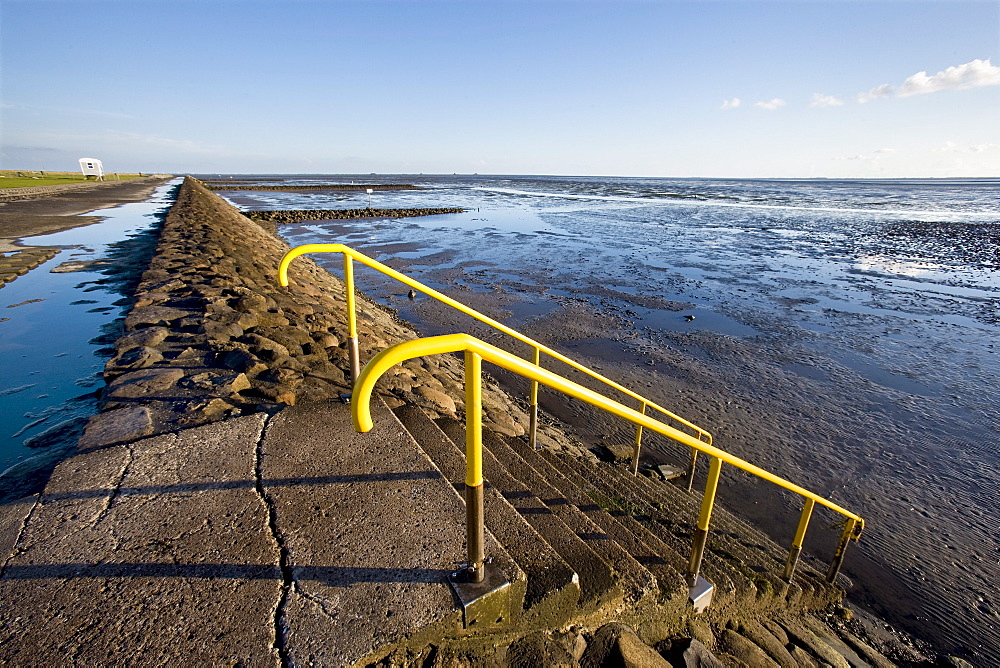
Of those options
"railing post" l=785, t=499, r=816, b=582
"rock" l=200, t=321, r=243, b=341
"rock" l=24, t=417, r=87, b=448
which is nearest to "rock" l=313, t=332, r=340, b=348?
"rock" l=200, t=321, r=243, b=341

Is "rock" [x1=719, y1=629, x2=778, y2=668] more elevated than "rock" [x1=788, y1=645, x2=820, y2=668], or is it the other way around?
"rock" [x1=719, y1=629, x2=778, y2=668]

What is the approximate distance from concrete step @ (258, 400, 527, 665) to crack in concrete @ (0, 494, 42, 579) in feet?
2.99

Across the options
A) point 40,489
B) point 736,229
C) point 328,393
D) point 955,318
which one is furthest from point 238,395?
point 736,229

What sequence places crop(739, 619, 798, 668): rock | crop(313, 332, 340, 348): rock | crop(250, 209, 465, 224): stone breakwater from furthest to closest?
crop(250, 209, 465, 224): stone breakwater, crop(313, 332, 340, 348): rock, crop(739, 619, 798, 668): rock

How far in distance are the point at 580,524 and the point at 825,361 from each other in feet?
24.0

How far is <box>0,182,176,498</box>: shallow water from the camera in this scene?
313 cm

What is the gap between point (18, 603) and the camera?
1640 millimetres

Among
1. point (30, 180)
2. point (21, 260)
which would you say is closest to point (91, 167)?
point (30, 180)

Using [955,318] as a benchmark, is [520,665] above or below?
above

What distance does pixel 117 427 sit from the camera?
2873mm

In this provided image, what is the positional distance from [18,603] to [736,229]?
101 feet

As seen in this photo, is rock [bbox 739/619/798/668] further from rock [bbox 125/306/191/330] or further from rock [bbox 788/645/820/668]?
rock [bbox 125/306/191/330]

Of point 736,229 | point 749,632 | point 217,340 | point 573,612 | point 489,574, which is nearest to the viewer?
point 489,574

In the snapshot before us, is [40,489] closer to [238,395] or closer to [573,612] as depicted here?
[238,395]
